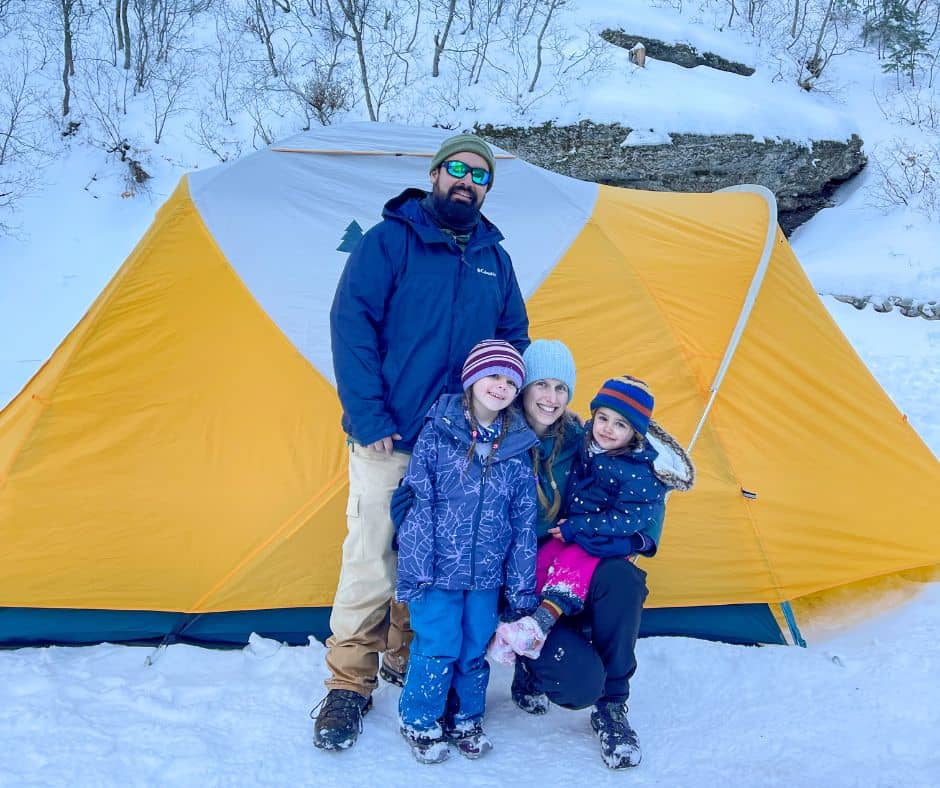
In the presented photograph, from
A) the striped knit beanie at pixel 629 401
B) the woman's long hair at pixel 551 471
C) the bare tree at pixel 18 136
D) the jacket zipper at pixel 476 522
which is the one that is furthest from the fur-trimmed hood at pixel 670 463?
the bare tree at pixel 18 136

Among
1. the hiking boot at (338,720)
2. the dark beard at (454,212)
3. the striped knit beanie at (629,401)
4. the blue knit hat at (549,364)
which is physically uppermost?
the dark beard at (454,212)

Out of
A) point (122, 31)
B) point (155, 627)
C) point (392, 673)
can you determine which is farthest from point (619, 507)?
point (122, 31)

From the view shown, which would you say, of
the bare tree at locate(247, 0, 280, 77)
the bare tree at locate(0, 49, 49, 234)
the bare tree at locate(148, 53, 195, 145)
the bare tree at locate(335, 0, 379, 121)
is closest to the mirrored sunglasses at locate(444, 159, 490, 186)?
the bare tree at locate(0, 49, 49, 234)

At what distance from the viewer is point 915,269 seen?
8555 millimetres

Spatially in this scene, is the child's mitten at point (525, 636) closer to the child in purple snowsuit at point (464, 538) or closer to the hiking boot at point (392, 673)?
the child in purple snowsuit at point (464, 538)

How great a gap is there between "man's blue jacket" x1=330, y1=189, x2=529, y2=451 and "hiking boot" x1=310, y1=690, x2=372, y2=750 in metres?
0.88

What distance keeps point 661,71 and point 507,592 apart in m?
11.3

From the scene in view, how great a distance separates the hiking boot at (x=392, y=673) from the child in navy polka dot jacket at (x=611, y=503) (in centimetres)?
50

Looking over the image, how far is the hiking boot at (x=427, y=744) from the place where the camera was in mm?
2441

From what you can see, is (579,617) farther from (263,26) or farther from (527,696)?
(263,26)

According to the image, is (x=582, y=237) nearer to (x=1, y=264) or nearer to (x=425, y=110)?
(x=1, y=264)

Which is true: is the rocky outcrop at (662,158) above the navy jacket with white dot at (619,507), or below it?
below

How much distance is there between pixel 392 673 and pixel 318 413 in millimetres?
1074

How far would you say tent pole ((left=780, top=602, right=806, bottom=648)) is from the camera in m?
3.20
